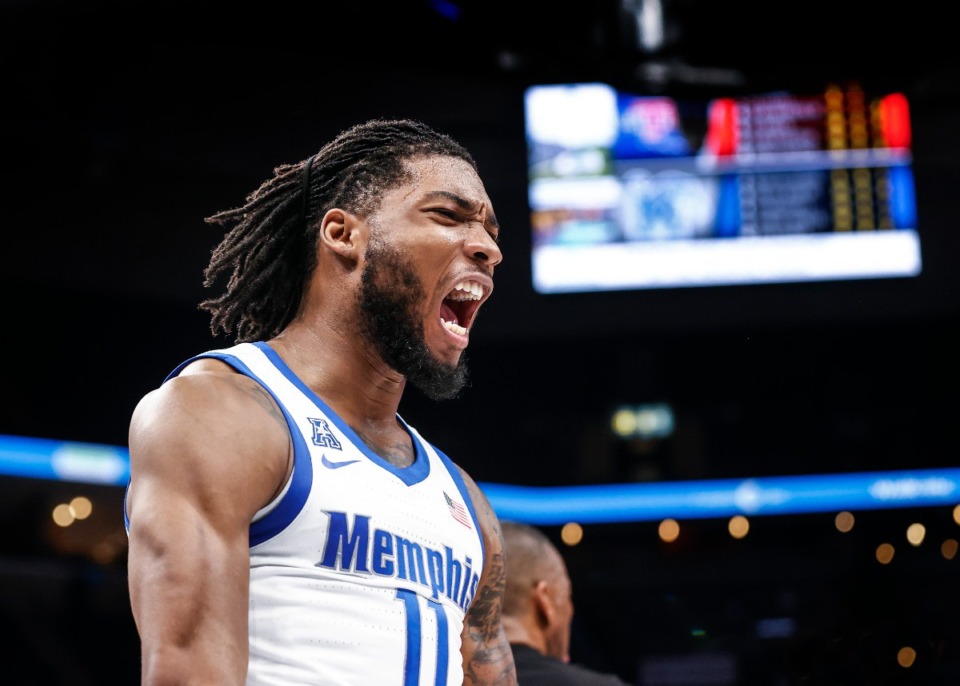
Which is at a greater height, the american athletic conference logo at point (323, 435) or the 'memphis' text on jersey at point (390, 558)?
the american athletic conference logo at point (323, 435)

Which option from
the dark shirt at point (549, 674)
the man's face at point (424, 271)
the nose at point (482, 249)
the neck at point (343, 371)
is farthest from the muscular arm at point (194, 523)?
the dark shirt at point (549, 674)

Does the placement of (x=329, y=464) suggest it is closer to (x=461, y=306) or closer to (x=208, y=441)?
(x=208, y=441)

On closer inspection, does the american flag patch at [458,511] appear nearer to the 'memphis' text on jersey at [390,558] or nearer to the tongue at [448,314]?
the 'memphis' text on jersey at [390,558]

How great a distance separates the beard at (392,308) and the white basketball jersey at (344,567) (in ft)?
0.56

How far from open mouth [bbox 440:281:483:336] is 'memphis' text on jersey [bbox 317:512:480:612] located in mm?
378

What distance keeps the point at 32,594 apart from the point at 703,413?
4640mm

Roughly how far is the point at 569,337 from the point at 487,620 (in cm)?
615

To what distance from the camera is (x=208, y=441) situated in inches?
61.0

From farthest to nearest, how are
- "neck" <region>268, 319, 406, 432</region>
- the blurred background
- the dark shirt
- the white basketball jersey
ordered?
1. the blurred background
2. the dark shirt
3. "neck" <region>268, 319, 406, 432</region>
4. the white basketball jersey

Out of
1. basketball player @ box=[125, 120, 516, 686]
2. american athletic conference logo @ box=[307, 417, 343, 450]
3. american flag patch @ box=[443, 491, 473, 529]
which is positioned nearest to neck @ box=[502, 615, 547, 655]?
basketball player @ box=[125, 120, 516, 686]

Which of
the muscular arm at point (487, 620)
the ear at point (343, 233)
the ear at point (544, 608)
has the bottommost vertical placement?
the ear at point (544, 608)

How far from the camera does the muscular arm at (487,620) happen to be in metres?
2.07

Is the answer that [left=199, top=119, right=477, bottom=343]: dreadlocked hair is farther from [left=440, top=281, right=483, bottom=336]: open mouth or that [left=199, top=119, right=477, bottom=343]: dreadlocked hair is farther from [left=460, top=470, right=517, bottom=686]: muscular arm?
[left=460, top=470, right=517, bottom=686]: muscular arm

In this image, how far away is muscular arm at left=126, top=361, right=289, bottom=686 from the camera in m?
1.44
